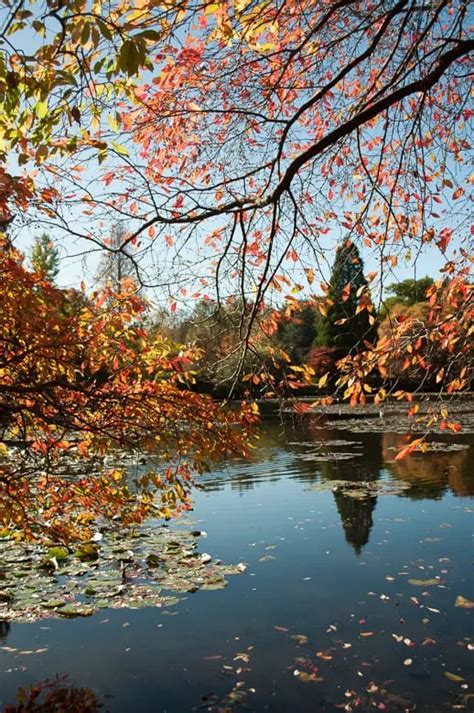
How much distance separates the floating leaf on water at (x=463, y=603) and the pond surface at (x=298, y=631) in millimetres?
52

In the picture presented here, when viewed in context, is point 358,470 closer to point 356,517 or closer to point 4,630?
point 356,517

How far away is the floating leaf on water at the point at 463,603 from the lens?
5.06 metres

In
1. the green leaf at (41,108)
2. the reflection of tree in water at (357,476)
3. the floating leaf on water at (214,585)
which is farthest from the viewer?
the reflection of tree in water at (357,476)

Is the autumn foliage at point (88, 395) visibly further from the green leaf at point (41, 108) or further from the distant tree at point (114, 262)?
Result: the green leaf at point (41, 108)

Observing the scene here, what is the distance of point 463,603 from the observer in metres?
5.12

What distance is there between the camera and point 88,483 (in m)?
4.69

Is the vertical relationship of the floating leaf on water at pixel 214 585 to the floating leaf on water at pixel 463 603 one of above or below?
above

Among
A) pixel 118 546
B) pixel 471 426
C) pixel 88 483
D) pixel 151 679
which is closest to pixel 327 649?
pixel 151 679

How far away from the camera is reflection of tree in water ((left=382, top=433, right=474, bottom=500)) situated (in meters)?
9.41

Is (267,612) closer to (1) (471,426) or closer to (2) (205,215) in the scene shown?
(2) (205,215)

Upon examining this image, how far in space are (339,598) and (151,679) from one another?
1.88 metres

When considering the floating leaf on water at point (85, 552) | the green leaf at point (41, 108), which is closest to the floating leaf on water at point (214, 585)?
the floating leaf on water at point (85, 552)

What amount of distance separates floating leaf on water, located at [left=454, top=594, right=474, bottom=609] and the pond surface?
52 mm

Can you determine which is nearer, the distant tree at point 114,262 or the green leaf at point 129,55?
the green leaf at point 129,55
